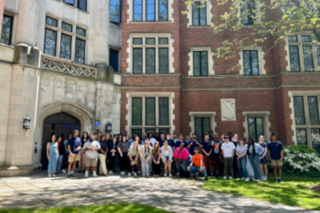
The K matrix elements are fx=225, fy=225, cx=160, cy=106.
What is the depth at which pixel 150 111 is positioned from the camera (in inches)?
515

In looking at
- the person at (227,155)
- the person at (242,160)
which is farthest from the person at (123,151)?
the person at (242,160)

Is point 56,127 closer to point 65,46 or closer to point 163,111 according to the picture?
point 65,46

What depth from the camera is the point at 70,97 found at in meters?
11.0

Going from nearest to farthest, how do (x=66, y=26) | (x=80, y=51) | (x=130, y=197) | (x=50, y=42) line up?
(x=130, y=197)
(x=50, y=42)
(x=66, y=26)
(x=80, y=51)

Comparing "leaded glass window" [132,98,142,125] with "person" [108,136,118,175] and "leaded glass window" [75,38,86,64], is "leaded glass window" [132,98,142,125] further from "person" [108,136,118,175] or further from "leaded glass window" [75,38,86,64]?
"leaded glass window" [75,38,86,64]

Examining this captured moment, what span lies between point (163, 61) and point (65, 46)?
542cm

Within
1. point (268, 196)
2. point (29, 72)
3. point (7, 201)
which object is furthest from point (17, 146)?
point (268, 196)

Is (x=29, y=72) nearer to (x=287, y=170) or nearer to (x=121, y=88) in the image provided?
(x=121, y=88)

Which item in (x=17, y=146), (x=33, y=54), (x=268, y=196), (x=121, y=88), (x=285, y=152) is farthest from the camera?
(x=121, y=88)

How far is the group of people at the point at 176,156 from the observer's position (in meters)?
8.63

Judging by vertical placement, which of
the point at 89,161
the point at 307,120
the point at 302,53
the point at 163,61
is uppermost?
the point at 302,53

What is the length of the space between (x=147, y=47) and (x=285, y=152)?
9.30 m

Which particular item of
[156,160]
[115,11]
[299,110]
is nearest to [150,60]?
[115,11]

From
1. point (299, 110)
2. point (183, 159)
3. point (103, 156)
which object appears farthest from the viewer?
point (299, 110)
